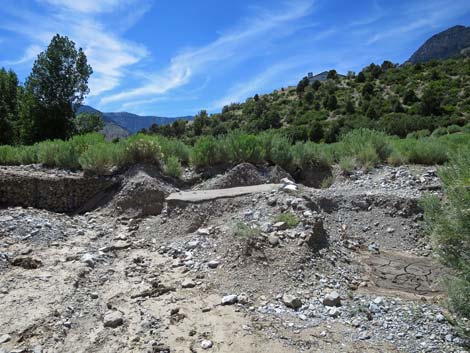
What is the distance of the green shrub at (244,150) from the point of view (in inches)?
329

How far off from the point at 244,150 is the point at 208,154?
0.75 meters

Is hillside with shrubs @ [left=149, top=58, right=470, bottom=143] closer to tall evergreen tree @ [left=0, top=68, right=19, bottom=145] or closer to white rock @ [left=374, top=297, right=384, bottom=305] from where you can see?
tall evergreen tree @ [left=0, top=68, right=19, bottom=145]

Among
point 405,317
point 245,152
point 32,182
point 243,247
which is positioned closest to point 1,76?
point 32,182

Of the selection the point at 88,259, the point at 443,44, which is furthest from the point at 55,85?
the point at 443,44

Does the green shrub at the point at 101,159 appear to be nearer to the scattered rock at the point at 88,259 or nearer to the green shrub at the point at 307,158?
the scattered rock at the point at 88,259

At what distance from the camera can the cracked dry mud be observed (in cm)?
344

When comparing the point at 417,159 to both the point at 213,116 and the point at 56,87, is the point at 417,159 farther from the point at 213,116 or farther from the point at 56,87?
the point at 213,116

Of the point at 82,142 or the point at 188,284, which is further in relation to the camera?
the point at 82,142

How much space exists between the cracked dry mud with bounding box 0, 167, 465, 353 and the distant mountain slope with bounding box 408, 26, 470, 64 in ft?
179

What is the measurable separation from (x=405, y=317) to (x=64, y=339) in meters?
3.02

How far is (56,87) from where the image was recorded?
1725 cm

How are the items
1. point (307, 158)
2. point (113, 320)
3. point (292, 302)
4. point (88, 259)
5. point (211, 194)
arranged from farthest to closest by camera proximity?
point (307, 158), point (211, 194), point (88, 259), point (292, 302), point (113, 320)

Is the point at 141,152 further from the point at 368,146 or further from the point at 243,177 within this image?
the point at 368,146

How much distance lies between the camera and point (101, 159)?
26.9 ft
